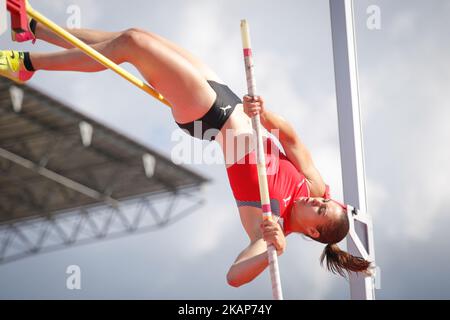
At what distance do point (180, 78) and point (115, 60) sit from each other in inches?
18.0

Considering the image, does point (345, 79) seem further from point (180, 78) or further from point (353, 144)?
point (180, 78)

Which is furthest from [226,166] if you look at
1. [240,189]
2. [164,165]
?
[164,165]

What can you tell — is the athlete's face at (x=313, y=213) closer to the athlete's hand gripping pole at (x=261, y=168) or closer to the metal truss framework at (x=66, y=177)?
the athlete's hand gripping pole at (x=261, y=168)

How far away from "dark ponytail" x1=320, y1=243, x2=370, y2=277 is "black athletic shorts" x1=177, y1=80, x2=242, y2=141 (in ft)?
3.51

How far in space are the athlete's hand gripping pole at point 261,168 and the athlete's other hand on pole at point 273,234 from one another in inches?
1.1

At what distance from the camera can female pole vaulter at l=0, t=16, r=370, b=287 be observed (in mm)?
4746

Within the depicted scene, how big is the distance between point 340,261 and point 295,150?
778 millimetres

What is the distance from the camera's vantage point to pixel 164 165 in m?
15.2

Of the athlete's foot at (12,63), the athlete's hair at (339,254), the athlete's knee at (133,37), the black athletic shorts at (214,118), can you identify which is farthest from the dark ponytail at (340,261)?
the athlete's foot at (12,63)

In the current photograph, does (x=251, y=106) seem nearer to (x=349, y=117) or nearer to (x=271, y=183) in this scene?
(x=271, y=183)

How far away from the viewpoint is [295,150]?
5086 millimetres

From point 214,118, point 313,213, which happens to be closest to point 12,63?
point 214,118

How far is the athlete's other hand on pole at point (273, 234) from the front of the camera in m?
4.48

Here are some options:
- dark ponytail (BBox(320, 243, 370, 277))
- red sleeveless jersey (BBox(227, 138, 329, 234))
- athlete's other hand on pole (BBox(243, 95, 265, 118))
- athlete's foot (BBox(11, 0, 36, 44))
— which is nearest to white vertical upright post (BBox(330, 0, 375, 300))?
dark ponytail (BBox(320, 243, 370, 277))
